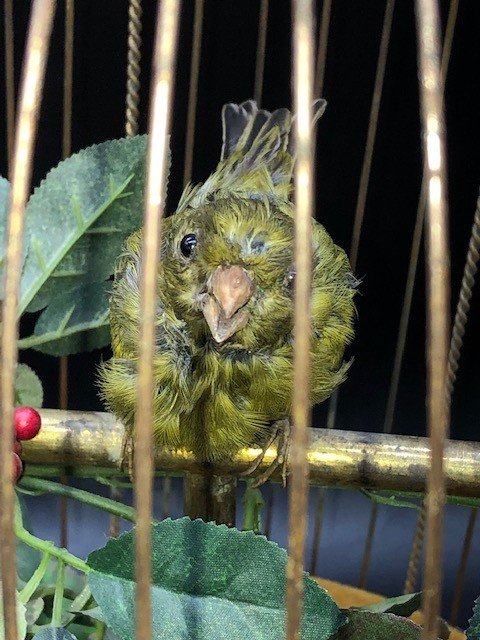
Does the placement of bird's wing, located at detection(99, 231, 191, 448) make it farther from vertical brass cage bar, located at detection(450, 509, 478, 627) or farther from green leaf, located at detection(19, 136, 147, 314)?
vertical brass cage bar, located at detection(450, 509, 478, 627)

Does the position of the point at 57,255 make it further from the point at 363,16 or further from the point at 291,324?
the point at 363,16

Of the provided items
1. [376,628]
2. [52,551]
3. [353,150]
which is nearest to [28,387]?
[52,551]

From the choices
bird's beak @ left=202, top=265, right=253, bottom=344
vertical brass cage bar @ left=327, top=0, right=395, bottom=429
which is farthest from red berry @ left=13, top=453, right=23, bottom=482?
vertical brass cage bar @ left=327, top=0, right=395, bottom=429

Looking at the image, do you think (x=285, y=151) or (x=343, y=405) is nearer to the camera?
(x=285, y=151)

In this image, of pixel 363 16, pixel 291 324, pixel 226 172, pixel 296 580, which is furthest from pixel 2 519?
pixel 363 16

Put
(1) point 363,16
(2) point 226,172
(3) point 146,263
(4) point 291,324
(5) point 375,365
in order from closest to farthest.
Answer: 1. (3) point 146,263
2. (4) point 291,324
3. (2) point 226,172
4. (1) point 363,16
5. (5) point 375,365

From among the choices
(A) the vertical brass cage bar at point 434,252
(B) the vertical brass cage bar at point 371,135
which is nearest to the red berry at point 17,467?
(A) the vertical brass cage bar at point 434,252

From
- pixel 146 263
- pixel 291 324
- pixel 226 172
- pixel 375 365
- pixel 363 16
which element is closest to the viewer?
pixel 146 263
